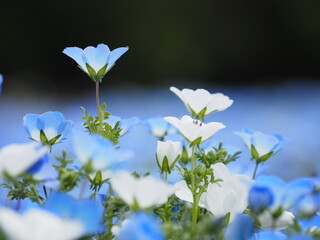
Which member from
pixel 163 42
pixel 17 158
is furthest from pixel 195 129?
pixel 163 42

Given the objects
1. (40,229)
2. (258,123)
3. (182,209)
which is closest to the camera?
(40,229)

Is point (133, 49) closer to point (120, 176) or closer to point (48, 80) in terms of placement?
point (48, 80)

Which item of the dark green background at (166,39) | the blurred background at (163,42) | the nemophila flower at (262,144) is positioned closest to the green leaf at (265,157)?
the nemophila flower at (262,144)

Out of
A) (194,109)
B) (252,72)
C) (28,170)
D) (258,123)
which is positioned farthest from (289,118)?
(252,72)

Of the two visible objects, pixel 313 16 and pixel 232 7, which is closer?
pixel 313 16

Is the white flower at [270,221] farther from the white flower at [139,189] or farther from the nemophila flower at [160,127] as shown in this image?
the nemophila flower at [160,127]

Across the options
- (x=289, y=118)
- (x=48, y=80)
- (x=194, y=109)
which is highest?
(x=194, y=109)

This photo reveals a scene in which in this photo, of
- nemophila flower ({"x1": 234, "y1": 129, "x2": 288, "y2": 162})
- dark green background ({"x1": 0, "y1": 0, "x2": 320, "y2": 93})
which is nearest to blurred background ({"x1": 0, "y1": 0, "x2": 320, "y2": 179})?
dark green background ({"x1": 0, "y1": 0, "x2": 320, "y2": 93})
